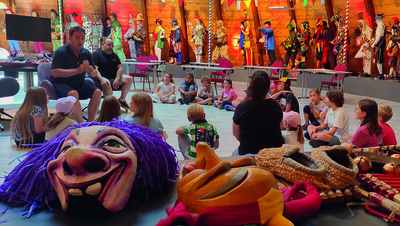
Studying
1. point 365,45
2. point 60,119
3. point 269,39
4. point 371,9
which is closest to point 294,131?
point 60,119

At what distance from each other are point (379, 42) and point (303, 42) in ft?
7.71

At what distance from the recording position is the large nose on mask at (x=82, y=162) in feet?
3.61

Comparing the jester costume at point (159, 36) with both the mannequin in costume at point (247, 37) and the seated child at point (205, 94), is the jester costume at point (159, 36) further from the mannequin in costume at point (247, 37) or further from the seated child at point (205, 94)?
the seated child at point (205, 94)

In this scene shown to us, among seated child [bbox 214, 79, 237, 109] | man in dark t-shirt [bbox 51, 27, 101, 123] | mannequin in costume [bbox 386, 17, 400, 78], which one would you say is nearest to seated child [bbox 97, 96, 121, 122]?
man in dark t-shirt [bbox 51, 27, 101, 123]

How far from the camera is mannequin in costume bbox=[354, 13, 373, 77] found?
9.20 metres

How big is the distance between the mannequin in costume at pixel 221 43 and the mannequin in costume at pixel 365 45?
4.40 m

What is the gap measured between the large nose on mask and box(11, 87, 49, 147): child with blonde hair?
265cm

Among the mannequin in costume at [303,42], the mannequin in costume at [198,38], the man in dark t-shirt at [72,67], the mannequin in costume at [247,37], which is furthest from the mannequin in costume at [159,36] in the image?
the man in dark t-shirt at [72,67]

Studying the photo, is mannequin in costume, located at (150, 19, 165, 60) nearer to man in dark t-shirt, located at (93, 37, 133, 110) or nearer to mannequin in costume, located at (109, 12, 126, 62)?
mannequin in costume, located at (109, 12, 126, 62)

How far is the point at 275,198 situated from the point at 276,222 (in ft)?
0.22

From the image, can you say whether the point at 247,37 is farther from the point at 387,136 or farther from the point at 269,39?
the point at 387,136

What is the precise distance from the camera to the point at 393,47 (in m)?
8.43

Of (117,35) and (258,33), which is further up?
(117,35)

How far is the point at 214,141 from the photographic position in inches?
114
